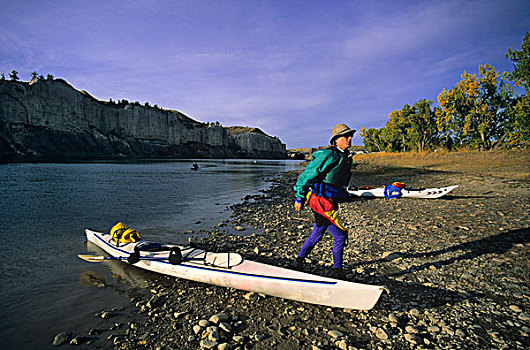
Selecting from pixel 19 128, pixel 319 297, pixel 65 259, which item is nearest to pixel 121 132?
pixel 19 128

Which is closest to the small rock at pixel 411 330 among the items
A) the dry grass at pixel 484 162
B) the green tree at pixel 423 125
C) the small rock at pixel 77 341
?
the small rock at pixel 77 341

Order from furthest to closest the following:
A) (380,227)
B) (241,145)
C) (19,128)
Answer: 1. (241,145)
2. (19,128)
3. (380,227)

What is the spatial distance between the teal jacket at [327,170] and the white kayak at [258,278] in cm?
150

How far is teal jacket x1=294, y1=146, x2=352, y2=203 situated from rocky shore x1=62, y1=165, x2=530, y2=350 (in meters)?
2.03

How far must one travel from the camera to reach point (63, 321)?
13.1 feet

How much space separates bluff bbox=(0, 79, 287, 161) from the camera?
56.9 meters

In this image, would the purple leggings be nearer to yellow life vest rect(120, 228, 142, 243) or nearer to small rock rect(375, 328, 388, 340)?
small rock rect(375, 328, 388, 340)

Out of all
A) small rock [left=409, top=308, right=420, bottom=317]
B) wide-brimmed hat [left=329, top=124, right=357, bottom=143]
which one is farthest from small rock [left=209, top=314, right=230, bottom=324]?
wide-brimmed hat [left=329, top=124, right=357, bottom=143]

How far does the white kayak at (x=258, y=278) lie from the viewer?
3.47 metres

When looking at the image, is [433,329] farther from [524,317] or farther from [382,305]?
[524,317]

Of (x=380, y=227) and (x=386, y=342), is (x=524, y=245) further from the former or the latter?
(x=386, y=342)

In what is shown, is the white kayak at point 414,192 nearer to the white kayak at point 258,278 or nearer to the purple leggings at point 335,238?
the purple leggings at point 335,238

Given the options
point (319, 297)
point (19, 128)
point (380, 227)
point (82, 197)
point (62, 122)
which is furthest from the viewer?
point (62, 122)

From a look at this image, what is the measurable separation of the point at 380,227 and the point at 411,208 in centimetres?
371
